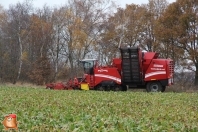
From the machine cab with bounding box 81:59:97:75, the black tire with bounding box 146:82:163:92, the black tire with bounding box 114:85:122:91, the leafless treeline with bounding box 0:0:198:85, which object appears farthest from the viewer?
the leafless treeline with bounding box 0:0:198:85

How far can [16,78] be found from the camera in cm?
4606

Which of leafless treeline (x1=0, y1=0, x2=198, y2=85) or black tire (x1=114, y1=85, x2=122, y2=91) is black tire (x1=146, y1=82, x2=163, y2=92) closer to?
black tire (x1=114, y1=85, x2=122, y2=91)

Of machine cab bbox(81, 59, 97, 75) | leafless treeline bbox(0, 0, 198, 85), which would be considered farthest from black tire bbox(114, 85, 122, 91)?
leafless treeline bbox(0, 0, 198, 85)

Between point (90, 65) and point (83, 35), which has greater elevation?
point (83, 35)

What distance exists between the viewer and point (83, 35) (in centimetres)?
4369

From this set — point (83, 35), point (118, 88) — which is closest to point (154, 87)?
point (118, 88)

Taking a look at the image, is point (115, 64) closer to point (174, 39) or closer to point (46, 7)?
point (174, 39)

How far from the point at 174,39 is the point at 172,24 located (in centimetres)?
162

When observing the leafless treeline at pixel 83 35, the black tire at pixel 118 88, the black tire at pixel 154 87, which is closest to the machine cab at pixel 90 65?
the black tire at pixel 118 88

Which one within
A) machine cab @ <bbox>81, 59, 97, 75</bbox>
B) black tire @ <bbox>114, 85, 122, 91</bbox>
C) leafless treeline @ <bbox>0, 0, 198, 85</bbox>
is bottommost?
black tire @ <bbox>114, 85, 122, 91</bbox>

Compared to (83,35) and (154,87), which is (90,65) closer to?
(154,87)

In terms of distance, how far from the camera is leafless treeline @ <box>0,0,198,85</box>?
35938 millimetres

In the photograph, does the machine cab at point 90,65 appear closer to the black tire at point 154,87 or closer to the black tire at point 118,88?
the black tire at point 118,88

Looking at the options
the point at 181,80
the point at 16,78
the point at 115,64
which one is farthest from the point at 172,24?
the point at 16,78
